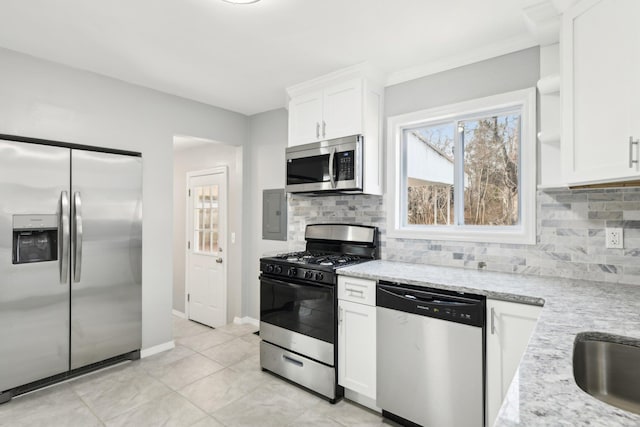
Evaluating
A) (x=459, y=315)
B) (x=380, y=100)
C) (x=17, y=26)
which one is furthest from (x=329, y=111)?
(x=17, y=26)

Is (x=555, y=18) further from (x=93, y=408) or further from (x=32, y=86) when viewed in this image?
(x=93, y=408)

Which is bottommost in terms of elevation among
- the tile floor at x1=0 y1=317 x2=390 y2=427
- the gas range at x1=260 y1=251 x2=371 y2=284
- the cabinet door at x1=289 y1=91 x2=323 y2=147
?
the tile floor at x1=0 y1=317 x2=390 y2=427

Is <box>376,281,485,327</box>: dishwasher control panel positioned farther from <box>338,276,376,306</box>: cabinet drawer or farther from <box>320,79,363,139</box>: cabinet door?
<box>320,79,363,139</box>: cabinet door

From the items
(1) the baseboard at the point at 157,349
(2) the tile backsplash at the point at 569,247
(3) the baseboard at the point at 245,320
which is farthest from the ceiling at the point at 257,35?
(3) the baseboard at the point at 245,320

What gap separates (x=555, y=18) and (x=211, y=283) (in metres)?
4.16

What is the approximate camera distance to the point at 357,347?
2389 mm

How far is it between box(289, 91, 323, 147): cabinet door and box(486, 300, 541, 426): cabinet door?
192 cm

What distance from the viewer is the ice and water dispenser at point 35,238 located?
245 cm

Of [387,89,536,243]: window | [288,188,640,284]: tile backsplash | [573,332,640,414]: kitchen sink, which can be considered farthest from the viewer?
[387,89,536,243]: window

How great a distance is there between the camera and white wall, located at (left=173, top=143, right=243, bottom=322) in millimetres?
4137

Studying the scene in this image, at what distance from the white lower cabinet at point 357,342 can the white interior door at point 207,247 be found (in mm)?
2197

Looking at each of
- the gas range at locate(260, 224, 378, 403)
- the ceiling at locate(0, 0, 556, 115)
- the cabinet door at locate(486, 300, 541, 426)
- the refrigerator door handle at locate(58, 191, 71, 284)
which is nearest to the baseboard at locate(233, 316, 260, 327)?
the gas range at locate(260, 224, 378, 403)

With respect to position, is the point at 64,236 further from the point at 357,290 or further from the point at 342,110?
the point at 342,110

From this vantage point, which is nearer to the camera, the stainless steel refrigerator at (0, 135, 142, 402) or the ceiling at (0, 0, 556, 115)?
the ceiling at (0, 0, 556, 115)
